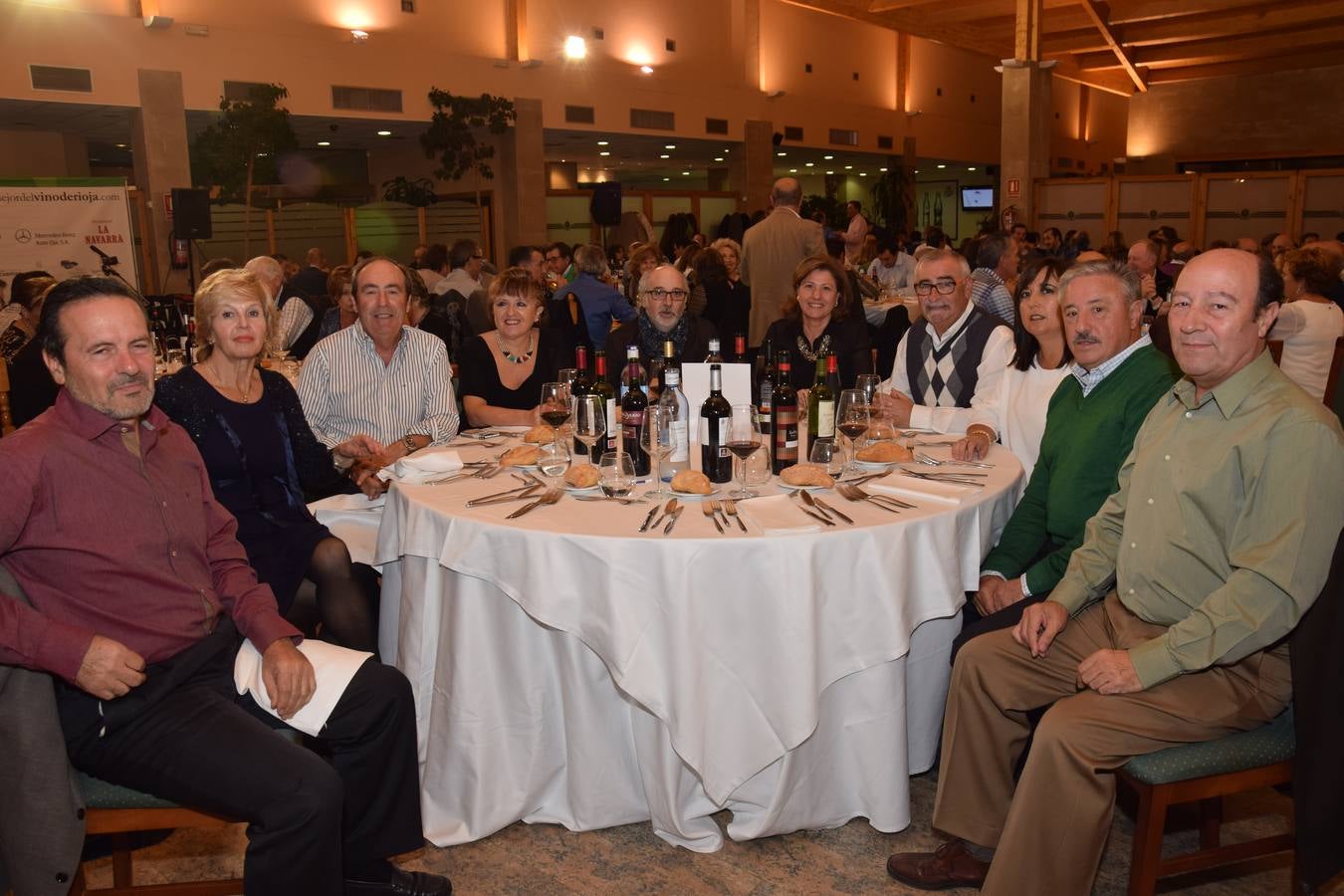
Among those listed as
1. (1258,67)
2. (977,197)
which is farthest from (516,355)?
(1258,67)

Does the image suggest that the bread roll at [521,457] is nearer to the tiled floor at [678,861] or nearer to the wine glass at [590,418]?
the wine glass at [590,418]

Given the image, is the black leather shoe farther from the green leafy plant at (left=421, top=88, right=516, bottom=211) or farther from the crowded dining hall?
the green leafy plant at (left=421, top=88, right=516, bottom=211)

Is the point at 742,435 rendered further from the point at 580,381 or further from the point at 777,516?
the point at 580,381

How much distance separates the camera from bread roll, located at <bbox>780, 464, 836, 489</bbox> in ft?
8.33

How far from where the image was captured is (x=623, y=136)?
1527cm

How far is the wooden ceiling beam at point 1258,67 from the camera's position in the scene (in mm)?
18672

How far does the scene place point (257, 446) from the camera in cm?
283

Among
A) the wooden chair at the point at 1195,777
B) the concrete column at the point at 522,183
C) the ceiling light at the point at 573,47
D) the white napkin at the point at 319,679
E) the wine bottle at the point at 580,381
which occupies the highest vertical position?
the ceiling light at the point at 573,47

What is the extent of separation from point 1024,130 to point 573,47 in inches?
262

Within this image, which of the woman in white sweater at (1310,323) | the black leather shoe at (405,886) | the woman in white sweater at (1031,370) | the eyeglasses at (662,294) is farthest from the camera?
the woman in white sweater at (1310,323)

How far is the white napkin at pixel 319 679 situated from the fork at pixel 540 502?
466 millimetres

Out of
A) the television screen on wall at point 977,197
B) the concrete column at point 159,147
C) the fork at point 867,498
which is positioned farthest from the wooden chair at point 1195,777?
the television screen on wall at point 977,197

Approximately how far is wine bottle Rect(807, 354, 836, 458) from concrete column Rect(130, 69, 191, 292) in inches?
402

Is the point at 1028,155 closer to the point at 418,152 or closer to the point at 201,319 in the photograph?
the point at 418,152
